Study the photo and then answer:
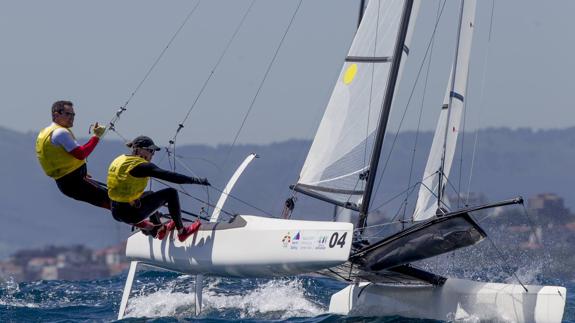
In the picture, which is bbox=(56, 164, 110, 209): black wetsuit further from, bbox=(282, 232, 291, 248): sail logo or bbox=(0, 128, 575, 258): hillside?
bbox=(0, 128, 575, 258): hillside

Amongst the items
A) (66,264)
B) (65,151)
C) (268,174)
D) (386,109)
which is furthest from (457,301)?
(268,174)

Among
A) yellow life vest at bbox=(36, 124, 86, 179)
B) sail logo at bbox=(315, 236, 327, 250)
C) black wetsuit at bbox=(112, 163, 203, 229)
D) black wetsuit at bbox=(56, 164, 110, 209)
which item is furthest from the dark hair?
sail logo at bbox=(315, 236, 327, 250)

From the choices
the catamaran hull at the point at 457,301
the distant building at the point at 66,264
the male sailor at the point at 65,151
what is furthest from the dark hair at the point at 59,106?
the distant building at the point at 66,264

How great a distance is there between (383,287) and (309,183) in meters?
1.05

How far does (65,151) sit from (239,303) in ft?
8.31

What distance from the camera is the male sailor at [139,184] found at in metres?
9.02

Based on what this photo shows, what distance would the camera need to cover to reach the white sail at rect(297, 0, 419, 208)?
10.5 metres

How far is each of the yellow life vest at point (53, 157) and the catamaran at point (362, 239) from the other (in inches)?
44.1

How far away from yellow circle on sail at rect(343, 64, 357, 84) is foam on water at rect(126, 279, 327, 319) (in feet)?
6.43

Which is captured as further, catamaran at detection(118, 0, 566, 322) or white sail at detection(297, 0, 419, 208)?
white sail at detection(297, 0, 419, 208)

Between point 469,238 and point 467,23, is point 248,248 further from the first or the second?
point 467,23

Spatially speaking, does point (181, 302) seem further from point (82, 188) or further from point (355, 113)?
point (355, 113)

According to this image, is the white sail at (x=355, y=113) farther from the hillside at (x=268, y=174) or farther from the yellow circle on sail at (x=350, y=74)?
the hillside at (x=268, y=174)

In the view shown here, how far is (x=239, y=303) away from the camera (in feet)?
36.4
